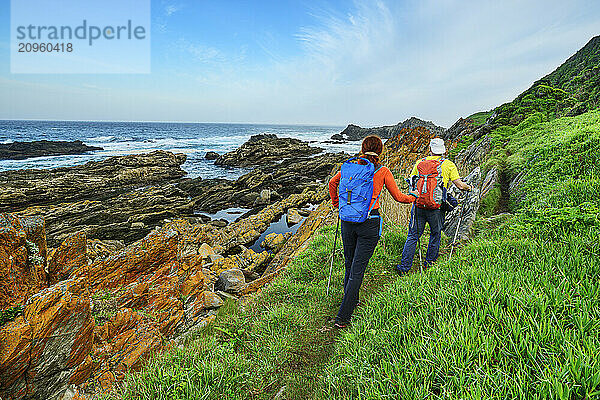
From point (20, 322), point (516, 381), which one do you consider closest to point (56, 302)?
point (20, 322)

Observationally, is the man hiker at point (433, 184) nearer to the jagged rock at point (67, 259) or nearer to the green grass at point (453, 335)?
the green grass at point (453, 335)

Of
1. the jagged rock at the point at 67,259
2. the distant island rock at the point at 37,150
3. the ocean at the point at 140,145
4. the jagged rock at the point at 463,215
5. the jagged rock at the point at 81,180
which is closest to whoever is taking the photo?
the jagged rock at the point at 67,259

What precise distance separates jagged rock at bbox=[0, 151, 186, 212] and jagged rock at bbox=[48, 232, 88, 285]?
73.2ft

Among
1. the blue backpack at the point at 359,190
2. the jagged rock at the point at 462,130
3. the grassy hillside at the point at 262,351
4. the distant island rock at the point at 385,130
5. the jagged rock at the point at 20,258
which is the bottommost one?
the grassy hillside at the point at 262,351

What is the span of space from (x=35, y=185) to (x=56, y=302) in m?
27.9

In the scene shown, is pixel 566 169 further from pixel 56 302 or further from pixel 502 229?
pixel 56 302

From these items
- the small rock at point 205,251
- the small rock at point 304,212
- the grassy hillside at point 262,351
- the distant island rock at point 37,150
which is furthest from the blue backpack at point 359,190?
the distant island rock at point 37,150

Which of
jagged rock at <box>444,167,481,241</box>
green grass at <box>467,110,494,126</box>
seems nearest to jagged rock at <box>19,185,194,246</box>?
jagged rock at <box>444,167,481,241</box>

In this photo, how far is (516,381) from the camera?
1.75 meters

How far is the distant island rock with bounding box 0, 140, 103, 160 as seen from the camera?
43.8 metres

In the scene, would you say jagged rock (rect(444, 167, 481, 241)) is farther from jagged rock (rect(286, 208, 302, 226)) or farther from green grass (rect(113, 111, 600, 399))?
jagged rock (rect(286, 208, 302, 226))

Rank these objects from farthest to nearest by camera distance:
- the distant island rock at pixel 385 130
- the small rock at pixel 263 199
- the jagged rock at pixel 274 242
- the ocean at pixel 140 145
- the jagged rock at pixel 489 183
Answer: the distant island rock at pixel 385 130 → the ocean at pixel 140 145 → the small rock at pixel 263 199 → the jagged rock at pixel 274 242 → the jagged rock at pixel 489 183

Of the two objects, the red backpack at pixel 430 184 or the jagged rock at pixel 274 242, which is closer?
the red backpack at pixel 430 184

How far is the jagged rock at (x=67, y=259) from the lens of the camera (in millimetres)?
4512
